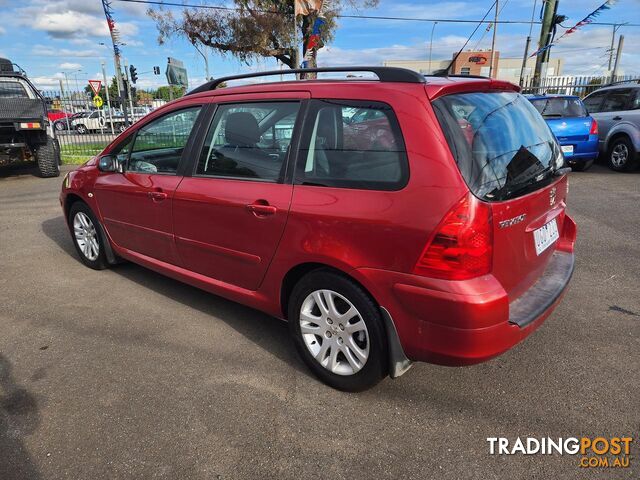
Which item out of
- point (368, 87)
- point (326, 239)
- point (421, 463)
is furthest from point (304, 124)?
point (421, 463)

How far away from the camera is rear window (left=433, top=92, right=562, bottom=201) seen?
2176mm

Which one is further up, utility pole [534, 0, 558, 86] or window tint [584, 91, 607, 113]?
utility pole [534, 0, 558, 86]

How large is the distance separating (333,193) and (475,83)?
98cm

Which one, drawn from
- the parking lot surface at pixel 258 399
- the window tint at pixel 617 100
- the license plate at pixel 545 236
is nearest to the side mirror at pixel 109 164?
the parking lot surface at pixel 258 399

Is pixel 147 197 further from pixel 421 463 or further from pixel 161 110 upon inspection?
pixel 421 463

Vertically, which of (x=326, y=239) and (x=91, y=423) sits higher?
(x=326, y=239)

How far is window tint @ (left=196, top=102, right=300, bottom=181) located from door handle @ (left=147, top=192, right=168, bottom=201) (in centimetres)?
40

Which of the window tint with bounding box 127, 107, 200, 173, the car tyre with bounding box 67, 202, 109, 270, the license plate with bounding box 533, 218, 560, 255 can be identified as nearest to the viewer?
the license plate with bounding box 533, 218, 560, 255

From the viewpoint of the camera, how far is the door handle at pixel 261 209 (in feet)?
8.84

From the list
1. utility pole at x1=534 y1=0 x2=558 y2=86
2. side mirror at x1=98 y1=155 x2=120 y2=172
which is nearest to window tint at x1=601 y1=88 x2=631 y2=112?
utility pole at x1=534 y1=0 x2=558 y2=86

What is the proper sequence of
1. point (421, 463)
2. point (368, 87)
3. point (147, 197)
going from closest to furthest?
point (421, 463)
point (368, 87)
point (147, 197)

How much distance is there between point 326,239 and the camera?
245 centimetres

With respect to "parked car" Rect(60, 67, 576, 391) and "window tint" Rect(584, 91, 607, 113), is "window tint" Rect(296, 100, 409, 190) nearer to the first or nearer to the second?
"parked car" Rect(60, 67, 576, 391)

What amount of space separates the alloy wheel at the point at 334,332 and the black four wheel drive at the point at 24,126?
9886mm
